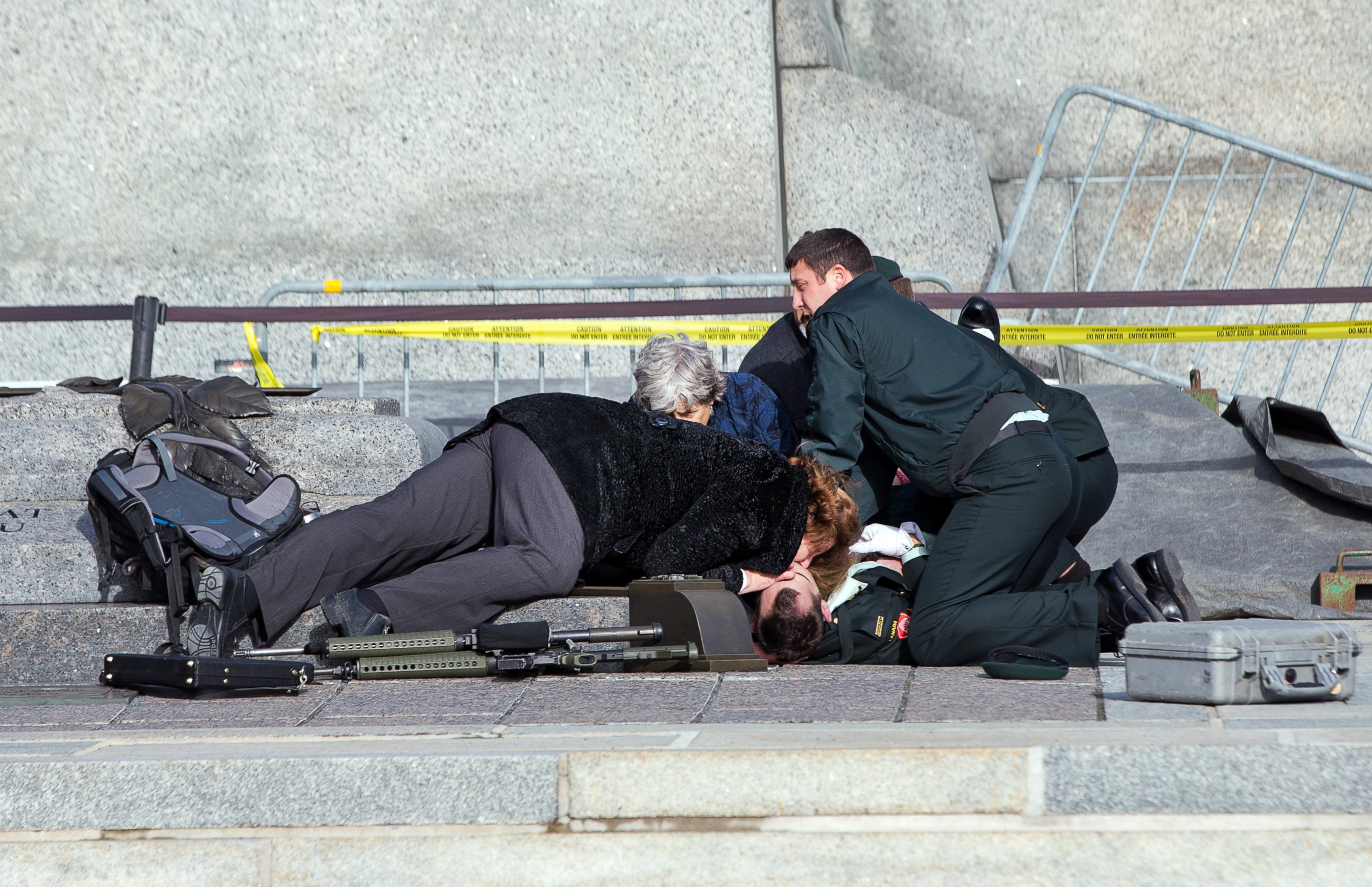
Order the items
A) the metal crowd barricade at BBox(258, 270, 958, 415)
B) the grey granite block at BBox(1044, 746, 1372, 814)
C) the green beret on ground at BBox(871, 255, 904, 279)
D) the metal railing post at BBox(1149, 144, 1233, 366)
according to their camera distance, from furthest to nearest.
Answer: the metal railing post at BBox(1149, 144, 1233, 366)
the metal crowd barricade at BBox(258, 270, 958, 415)
the green beret on ground at BBox(871, 255, 904, 279)
the grey granite block at BBox(1044, 746, 1372, 814)

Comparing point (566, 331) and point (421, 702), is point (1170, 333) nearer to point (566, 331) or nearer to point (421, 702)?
point (566, 331)

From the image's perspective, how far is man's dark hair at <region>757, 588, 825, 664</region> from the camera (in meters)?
3.60

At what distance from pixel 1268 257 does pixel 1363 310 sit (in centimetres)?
65

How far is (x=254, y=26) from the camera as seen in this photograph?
312 inches

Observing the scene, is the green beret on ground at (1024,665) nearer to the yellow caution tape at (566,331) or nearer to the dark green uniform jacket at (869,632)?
the dark green uniform jacket at (869,632)

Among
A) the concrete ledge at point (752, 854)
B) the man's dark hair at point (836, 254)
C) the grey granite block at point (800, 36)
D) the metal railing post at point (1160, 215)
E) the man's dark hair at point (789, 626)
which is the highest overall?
the grey granite block at point (800, 36)

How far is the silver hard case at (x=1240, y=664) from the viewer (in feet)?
8.53

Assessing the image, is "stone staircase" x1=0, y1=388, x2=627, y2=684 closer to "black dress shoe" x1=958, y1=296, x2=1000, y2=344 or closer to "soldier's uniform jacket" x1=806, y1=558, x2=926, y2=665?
"soldier's uniform jacket" x1=806, y1=558, x2=926, y2=665

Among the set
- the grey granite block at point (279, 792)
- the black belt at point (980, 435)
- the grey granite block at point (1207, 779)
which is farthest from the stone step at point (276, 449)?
the grey granite block at point (1207, 779)

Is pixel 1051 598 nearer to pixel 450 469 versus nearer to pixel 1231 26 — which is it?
pixel 450 469

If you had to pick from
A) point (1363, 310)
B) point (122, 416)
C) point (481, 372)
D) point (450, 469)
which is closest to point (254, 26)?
point (481, 372)

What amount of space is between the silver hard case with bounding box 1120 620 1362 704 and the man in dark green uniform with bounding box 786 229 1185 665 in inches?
36.5

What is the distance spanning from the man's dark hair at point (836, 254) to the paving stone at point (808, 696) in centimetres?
143

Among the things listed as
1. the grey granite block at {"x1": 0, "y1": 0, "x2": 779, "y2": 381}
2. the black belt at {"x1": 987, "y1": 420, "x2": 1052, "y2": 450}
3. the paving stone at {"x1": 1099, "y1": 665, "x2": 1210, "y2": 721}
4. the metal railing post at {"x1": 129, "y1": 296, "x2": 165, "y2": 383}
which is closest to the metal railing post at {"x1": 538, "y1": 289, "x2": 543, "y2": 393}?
the grey granite block at {"x1": 0, "y1": 0, "x2": 779, "y2": 381}
